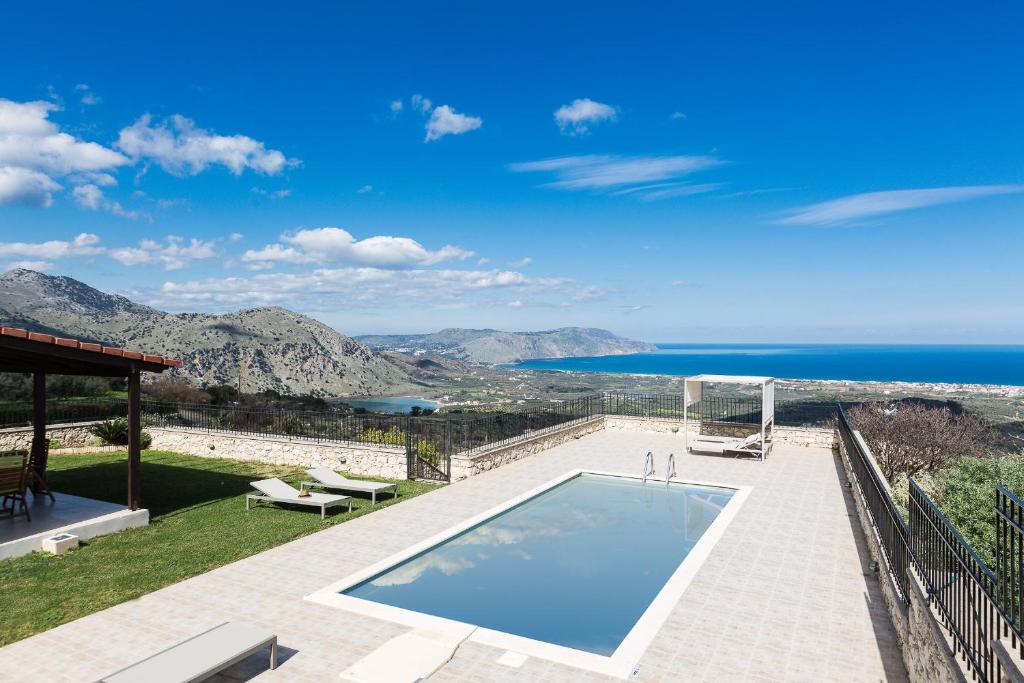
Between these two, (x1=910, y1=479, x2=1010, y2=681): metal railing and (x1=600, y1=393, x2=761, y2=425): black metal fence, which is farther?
(x1=600, y1=393, x2=761, y2=425): black metal fence

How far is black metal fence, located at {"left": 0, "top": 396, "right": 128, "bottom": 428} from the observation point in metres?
17.7

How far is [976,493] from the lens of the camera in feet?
37.6

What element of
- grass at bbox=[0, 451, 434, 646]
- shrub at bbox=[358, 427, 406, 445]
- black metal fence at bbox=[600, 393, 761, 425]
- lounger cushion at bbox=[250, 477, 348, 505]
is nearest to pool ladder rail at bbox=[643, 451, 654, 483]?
black metal fence at bbox=[600, 393, 761, 425]

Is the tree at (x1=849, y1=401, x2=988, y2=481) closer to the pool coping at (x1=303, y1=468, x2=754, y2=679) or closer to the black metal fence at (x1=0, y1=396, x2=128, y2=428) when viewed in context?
the pool coping at (x1=303, y1=468, x2=754, y2=679)

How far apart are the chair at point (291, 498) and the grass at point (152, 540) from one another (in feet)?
0.69

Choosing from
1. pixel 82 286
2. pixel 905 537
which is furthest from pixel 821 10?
pixel 82 286

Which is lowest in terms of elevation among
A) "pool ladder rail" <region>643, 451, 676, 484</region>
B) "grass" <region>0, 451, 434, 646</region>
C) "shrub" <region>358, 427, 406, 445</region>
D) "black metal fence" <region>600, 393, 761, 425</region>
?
"grass" <region>0, 451, 434, 646</region>

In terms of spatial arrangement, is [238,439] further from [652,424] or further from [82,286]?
[82,286]

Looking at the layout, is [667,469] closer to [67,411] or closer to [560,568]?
[560,568]

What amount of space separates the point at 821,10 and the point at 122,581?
22954 millimetres

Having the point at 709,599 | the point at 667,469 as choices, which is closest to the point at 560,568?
the point at 709,599

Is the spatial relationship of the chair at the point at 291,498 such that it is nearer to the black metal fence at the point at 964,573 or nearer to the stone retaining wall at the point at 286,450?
the stone retaining wall at the point at 286,450

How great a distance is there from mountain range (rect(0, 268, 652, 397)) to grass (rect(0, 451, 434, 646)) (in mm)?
40605

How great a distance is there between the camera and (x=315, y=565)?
8195 millimetres
